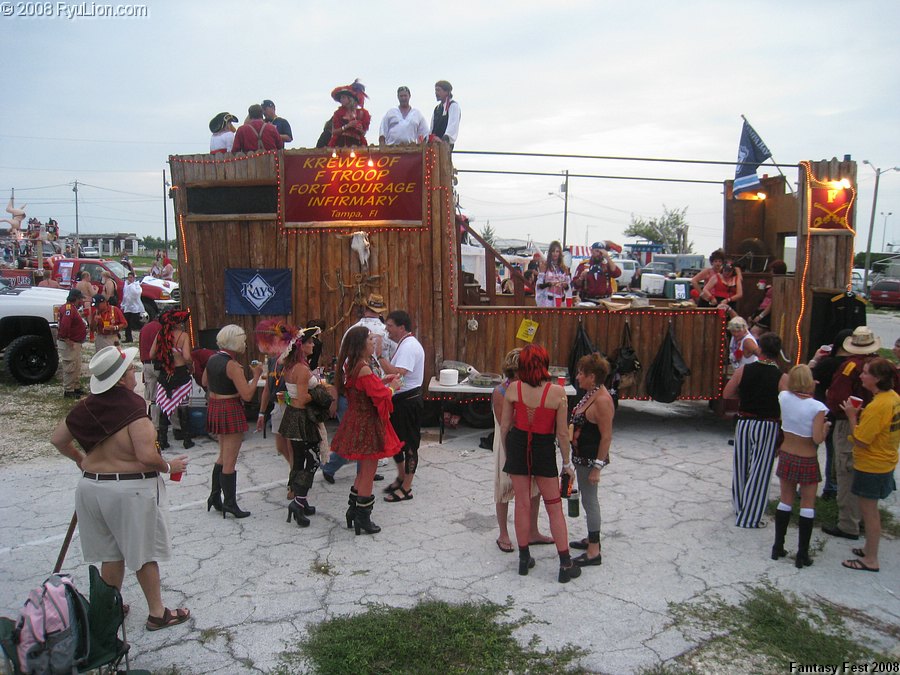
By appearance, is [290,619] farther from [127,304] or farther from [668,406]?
[127,304]

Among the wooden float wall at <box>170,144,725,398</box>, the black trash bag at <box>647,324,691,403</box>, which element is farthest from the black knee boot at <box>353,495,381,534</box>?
the black trash bag at <box>647,324,691,403</box>

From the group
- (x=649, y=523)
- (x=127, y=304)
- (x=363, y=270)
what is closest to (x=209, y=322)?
(x=363, y=270)

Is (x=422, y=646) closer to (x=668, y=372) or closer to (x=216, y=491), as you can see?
(x=216, y=491)

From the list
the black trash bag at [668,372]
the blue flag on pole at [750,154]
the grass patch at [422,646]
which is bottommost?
the grass patch at [422,646]

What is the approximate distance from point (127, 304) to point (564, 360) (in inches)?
480

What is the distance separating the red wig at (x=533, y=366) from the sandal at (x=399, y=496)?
222 cm

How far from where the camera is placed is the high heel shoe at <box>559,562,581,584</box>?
4.66 meters

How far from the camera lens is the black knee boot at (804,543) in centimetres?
486

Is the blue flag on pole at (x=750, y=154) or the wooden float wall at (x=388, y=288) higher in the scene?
the blue flag on pole at (x=750, y=154)

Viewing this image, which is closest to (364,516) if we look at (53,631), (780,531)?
(53,631)

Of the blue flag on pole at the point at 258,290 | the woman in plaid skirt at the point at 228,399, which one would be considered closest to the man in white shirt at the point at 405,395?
the woman in plaid skirt at the point at 228,399

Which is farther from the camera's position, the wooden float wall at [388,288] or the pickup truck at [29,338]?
the pickup truck at [29,338]

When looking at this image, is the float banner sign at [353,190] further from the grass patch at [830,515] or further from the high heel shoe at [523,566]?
the grass patch at [830,515]

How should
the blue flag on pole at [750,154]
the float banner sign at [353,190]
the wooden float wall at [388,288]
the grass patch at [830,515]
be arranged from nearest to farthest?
1. the grass patch at [830,515]
2. the float banner sign at [353,190]
3. the wooden float wall at [388,288]
4. the blue flag on pole at [750,154]
